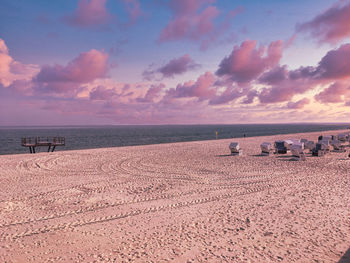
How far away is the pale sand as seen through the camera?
556cm

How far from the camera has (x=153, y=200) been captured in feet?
30.8

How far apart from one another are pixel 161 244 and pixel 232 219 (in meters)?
2.58

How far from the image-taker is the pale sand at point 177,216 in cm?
556

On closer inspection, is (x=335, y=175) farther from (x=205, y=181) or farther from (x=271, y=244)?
(x=271, y=244)

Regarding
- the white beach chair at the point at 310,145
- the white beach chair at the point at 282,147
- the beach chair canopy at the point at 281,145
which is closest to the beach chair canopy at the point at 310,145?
the white beach chair at the point at 310,145

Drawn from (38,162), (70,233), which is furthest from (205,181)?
(38,162)

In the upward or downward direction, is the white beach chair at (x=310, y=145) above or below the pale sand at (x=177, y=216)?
above

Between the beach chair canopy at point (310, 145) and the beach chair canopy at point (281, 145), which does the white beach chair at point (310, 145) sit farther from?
the beach chair canopy at point (281, 145)

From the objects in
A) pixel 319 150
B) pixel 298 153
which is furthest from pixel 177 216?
pixel 319 150

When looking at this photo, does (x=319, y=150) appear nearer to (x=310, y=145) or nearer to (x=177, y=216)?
(x=310, y=145)

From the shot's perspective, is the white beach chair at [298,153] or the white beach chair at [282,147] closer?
the white beach chair at [298,153]

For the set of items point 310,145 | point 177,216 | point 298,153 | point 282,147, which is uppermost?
point 310,145

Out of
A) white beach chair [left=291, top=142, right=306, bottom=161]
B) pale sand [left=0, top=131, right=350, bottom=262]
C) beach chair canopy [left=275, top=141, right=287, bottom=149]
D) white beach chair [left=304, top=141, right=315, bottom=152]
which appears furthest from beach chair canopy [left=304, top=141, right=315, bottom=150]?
pale sand [left=0, top=131, right=350, bottom=262]

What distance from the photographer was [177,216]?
7738mm
